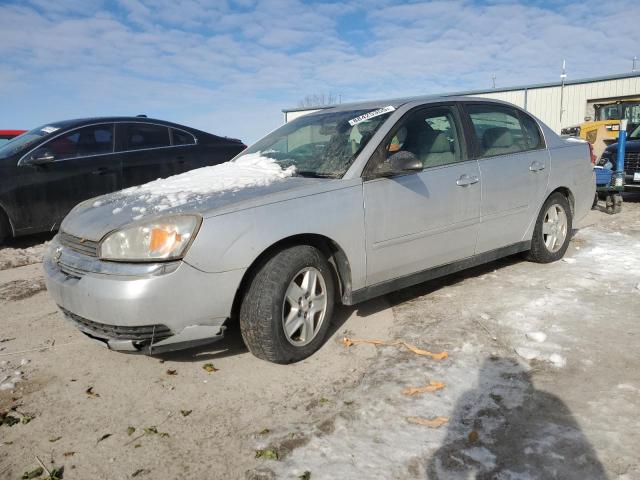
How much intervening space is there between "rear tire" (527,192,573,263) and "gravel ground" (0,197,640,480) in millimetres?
865

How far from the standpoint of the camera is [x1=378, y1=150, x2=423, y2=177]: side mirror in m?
3.34

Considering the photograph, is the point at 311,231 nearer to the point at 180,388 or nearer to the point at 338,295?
the point at 338,295

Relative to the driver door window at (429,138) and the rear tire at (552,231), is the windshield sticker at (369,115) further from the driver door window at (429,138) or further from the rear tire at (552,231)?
the rear tire at (552,231)

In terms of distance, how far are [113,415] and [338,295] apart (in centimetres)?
156

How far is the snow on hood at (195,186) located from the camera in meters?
3.02

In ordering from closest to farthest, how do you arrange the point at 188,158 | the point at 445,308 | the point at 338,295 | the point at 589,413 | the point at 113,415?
1. the point at 589,413
2. the point at 113,415
3. the point at 338,295
4. the point at 445,308
5. the point at 188,158

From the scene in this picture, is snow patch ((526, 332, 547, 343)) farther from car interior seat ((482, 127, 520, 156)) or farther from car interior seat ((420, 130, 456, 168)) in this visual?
car interior seat ((482, 127, 520, 156))

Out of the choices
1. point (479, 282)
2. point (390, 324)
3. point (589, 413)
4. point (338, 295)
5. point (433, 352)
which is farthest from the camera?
point (479, 282)

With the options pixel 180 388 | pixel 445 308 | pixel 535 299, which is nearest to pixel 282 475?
pixel 180 388

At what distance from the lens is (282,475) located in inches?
83.8

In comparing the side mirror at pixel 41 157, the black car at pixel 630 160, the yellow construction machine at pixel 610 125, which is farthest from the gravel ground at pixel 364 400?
the yellow construction machine at pixel 610 125

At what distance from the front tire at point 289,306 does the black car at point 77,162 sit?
14.0 ft

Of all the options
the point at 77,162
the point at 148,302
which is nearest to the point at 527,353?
the point at 148,302

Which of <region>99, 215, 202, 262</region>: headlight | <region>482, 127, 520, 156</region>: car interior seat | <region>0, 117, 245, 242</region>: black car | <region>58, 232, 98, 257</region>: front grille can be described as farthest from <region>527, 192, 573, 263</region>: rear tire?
<region>0, 117, 245, 242</region>: black car
